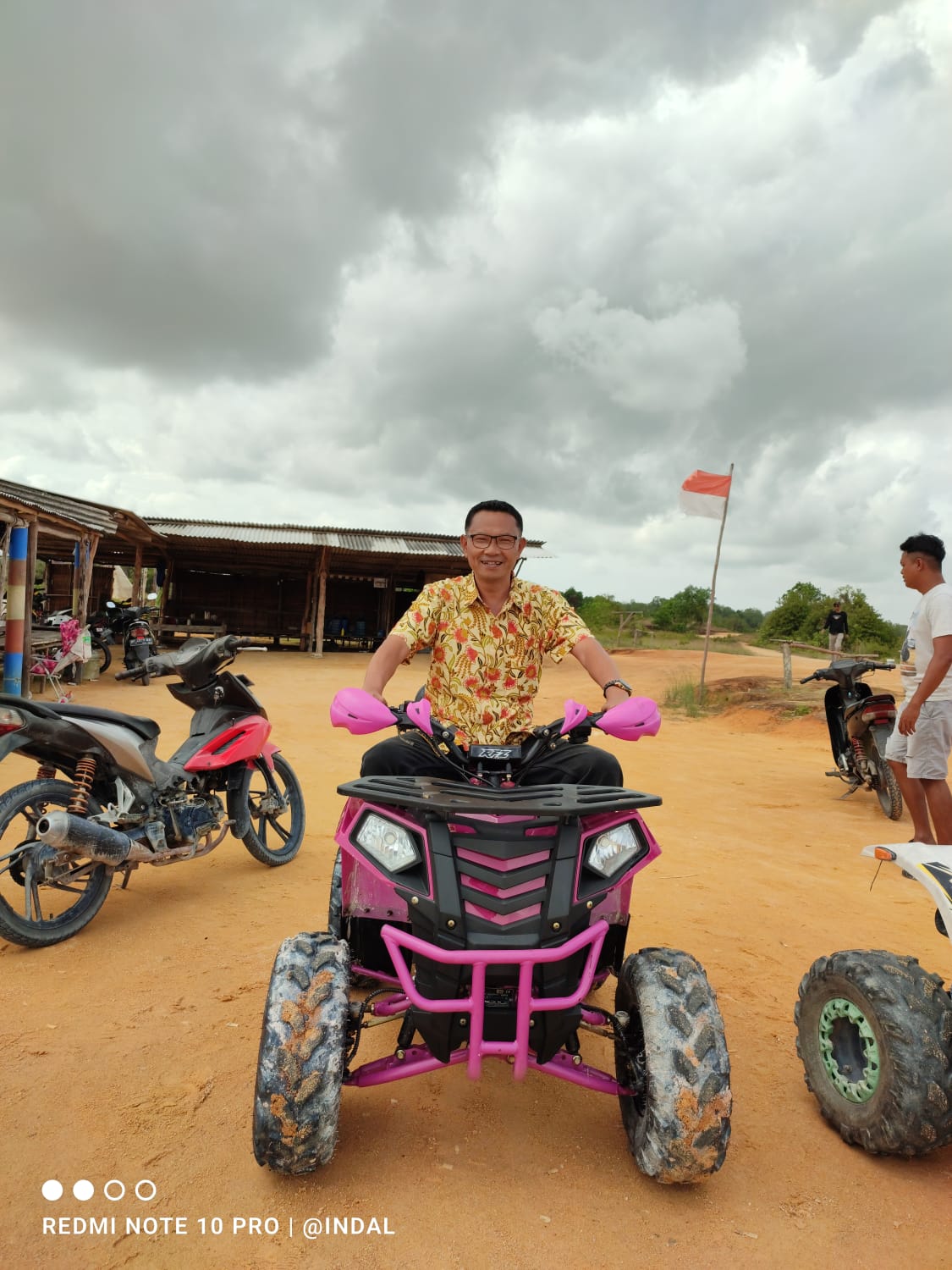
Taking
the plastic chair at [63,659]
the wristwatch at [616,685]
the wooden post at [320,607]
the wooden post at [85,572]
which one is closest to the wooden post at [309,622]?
the wooden post at [320,607]

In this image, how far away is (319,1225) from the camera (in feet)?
5.94

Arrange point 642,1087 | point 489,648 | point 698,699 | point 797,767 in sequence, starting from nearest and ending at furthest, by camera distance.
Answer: point 642,1087 → point 489,648 → point 797,767 → point 698,699

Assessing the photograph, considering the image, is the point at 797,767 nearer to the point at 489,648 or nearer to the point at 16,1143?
the point at 489,648

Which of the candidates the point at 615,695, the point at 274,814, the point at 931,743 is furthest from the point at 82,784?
the point at 931,743

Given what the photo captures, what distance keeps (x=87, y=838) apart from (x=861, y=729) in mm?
6086

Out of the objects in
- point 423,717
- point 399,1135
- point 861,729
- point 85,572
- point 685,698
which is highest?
point 85,572

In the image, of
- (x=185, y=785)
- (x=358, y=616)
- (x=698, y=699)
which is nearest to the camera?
(x=185, y=785)

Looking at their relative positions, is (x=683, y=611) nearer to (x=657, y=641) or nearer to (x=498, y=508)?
(x=657, y=641)

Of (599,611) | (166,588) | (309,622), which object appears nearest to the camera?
(309,622)

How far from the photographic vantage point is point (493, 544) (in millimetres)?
2719

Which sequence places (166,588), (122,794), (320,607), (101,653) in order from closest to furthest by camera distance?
(122,794), (101,653), (320,607), (166,588)

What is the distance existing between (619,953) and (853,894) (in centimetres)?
290

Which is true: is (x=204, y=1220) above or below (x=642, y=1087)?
below

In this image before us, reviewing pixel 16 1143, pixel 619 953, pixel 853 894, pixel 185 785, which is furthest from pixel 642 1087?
pixel 853 894
